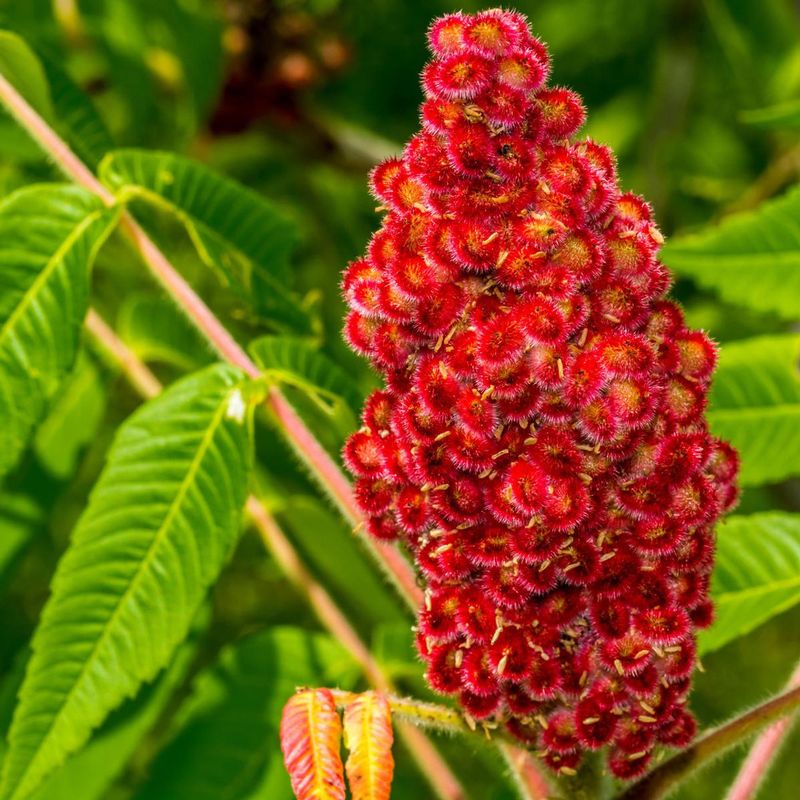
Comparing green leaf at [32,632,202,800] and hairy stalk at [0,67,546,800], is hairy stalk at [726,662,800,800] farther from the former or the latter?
green leaf at [32,632,202,800]

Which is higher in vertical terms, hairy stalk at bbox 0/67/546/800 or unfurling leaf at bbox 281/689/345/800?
hairy stalk at bbox 0/67/546/800

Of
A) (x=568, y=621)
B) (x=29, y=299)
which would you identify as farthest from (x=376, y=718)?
(x=29, y=299)

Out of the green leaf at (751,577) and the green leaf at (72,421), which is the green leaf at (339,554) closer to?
the green leaf at (72,421)

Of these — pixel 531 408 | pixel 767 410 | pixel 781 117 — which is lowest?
pixel 767 410

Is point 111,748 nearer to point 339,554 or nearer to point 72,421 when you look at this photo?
point 339,554

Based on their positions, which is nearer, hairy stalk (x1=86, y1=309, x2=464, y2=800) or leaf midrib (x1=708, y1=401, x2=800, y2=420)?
hairy stalk (x1=86, y1=309, x2=464, y2=800)

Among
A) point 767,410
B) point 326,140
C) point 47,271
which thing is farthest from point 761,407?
point 326,140

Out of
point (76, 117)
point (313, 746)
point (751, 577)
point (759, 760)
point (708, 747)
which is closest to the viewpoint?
point (313, 746)

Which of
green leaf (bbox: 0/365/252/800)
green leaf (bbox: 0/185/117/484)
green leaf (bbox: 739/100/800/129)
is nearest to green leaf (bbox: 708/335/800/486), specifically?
green leaf (bbox: 739/100/800/129)

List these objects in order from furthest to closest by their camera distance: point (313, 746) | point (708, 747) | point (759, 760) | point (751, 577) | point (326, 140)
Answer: point (326, 140) → point (751, 577) → point (759, 760) → point (708, 747) → point (313, 746)
